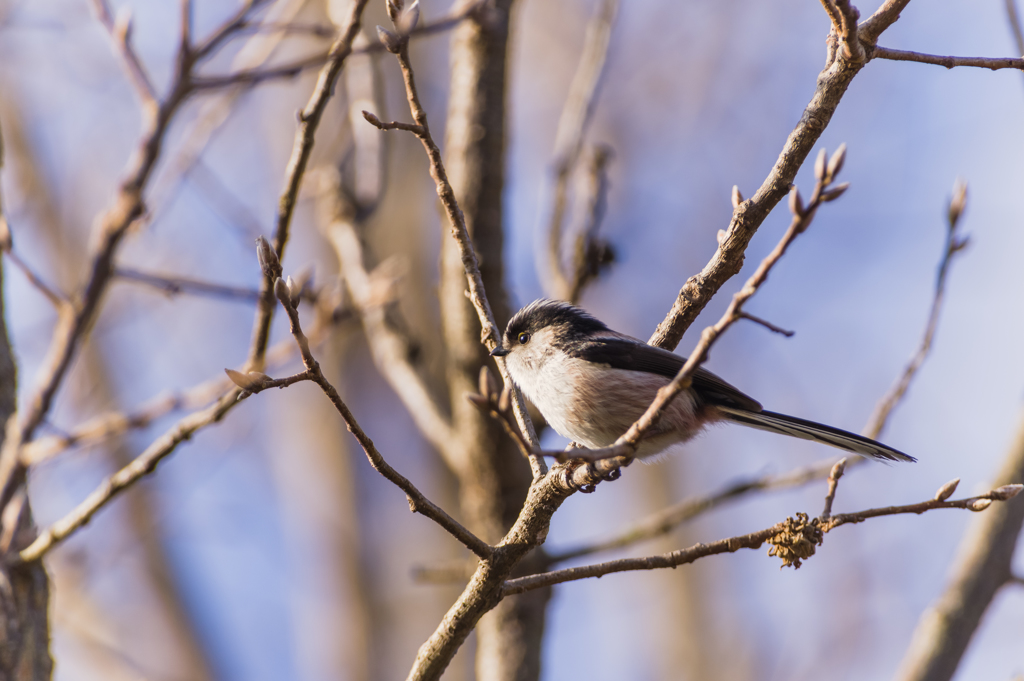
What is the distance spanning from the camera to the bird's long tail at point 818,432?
2.27m

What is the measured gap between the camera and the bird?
2516 millimetres

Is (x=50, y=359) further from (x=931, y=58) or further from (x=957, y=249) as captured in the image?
(x=957, y=249)

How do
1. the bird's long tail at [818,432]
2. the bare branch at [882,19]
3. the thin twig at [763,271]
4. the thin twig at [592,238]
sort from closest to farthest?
the thin twig at [763,271] → the bare branch at [882,19] → the bird's long tail at [818,432] → the thin twig at [592,238]

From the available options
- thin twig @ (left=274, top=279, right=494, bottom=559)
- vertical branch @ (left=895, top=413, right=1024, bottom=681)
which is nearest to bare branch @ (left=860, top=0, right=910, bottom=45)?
thin twig @ (left=274, top=279, right=494, bottom=559)

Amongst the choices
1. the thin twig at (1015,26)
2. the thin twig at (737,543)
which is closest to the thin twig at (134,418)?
the thin twig at (737,543)

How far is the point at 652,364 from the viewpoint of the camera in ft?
8.50

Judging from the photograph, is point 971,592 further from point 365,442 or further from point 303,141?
point 303,141

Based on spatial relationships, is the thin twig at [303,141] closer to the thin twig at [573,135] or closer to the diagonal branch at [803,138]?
the diagonal branch at [803,138]

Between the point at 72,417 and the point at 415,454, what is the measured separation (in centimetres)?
439

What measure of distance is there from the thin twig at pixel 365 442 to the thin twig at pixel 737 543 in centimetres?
17

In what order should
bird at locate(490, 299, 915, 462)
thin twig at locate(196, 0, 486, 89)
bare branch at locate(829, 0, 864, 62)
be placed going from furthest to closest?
1. bird at locate(490, 299, 915, 462)
2. thin twig at locate(196, 0, 486, 89)
3. bare branch at locate(829, 0, 864, 62)

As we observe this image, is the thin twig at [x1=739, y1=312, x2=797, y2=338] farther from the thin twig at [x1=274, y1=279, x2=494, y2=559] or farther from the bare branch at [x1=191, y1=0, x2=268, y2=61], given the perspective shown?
the bare branch at [x1=191, y1=0, x2=268, y2=61]

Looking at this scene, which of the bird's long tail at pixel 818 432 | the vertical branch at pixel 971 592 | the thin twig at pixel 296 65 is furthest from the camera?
the vertical branch at pixel 971 592

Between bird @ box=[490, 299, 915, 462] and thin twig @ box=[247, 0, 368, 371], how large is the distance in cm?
74
